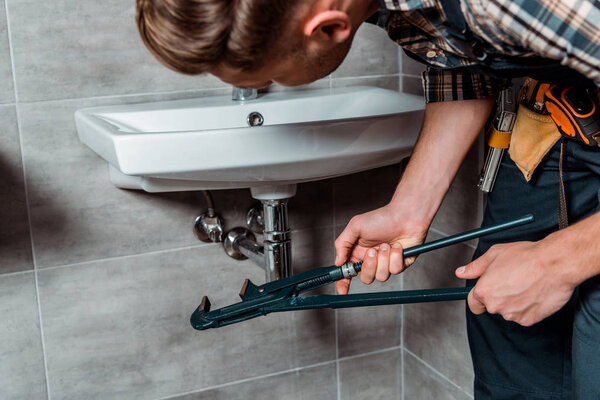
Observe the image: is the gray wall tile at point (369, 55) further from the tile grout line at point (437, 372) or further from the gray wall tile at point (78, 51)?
the tile grout line at point (437, 372)

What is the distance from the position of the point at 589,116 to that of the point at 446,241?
0.23 m

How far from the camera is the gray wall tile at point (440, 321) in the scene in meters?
1.50

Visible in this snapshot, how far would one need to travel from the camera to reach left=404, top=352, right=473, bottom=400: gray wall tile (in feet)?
5.16

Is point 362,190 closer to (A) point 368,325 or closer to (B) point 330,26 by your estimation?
(A) point 368,325

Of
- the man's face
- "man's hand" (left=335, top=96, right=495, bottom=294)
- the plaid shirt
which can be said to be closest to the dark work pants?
"man's hand" (left=335, top=96, right=495, bottom=294)

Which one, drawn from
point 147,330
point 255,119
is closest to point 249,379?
point 147,330

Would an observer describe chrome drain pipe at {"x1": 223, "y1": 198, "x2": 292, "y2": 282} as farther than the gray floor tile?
No

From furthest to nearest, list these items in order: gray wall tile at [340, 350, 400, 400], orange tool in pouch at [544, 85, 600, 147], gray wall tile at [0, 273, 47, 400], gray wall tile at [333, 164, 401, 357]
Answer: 1. gray wall tile at [340, 350, 400, 400]
2. gray wall tile at [333, 164, 401, 357]
3. gray wall tile at [0, 273, 47, 400]
4. orange tool in pouch at [544, 85, 600, 147]

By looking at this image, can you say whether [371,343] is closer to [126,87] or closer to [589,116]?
[126,87]

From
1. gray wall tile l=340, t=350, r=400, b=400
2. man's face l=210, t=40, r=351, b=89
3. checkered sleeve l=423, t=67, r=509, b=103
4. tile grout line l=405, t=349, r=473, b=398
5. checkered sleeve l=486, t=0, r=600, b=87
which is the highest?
checkered sleeve l=486, t=0, r=600, b=87

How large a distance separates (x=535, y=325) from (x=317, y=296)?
42cm

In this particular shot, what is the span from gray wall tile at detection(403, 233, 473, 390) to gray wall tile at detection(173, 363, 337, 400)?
22cm

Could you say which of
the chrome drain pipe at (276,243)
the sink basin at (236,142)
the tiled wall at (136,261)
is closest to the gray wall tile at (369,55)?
the tiled wall at (136,261)

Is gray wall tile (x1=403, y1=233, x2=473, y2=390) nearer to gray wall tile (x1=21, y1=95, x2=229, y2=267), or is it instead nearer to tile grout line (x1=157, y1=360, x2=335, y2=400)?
tile grout line (x1=157, y1=360, x2=335, y2=400)
